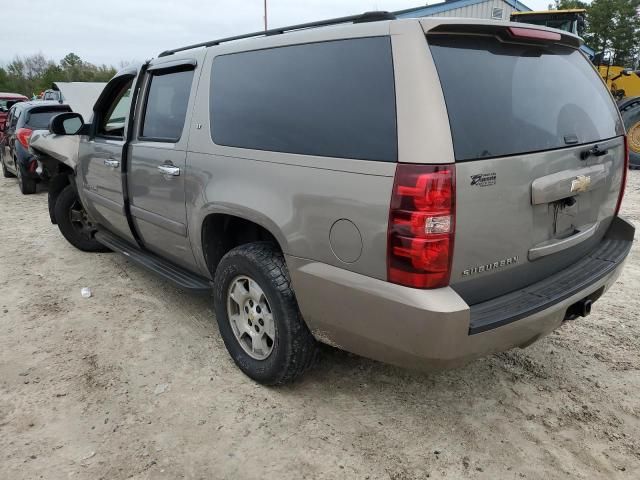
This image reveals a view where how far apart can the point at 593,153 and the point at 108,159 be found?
3456mm

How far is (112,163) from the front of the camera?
12.8ft

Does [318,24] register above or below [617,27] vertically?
below

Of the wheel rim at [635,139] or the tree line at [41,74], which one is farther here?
the tree line at [41,74]

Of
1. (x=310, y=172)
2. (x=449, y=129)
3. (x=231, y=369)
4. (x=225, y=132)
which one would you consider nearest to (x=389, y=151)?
(x=449, y=129)

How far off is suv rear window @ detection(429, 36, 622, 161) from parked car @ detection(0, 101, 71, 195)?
8446 mm

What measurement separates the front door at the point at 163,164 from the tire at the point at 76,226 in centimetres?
188

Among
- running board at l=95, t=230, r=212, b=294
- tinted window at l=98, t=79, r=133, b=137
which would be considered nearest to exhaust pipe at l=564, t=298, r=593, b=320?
running board at l=95, t=230, r=212, b=294

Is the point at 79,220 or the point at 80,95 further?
the point at 80,95

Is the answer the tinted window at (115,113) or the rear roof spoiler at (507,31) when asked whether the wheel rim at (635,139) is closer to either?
the rear roof spoiler at (507,31)

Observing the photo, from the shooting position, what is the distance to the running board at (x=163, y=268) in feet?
10.8

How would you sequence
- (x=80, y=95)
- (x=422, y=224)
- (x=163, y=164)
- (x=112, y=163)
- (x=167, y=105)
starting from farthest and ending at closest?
(x=80, y=95)
(x=112, y=163)
(x=167, y=105)
(x=163, y=164)
(x=422, y=224)

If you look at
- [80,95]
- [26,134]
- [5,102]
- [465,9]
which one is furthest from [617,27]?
[26,134]

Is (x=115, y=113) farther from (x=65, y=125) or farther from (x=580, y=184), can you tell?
(x=580, y=184)

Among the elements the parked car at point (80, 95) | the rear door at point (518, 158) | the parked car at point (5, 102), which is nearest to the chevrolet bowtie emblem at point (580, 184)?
the rear door at point (518, 158)
